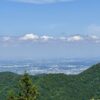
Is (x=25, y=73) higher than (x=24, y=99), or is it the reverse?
(x=25, y=73)

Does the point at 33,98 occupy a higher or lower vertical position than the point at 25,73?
lower

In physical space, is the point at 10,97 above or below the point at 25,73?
below
